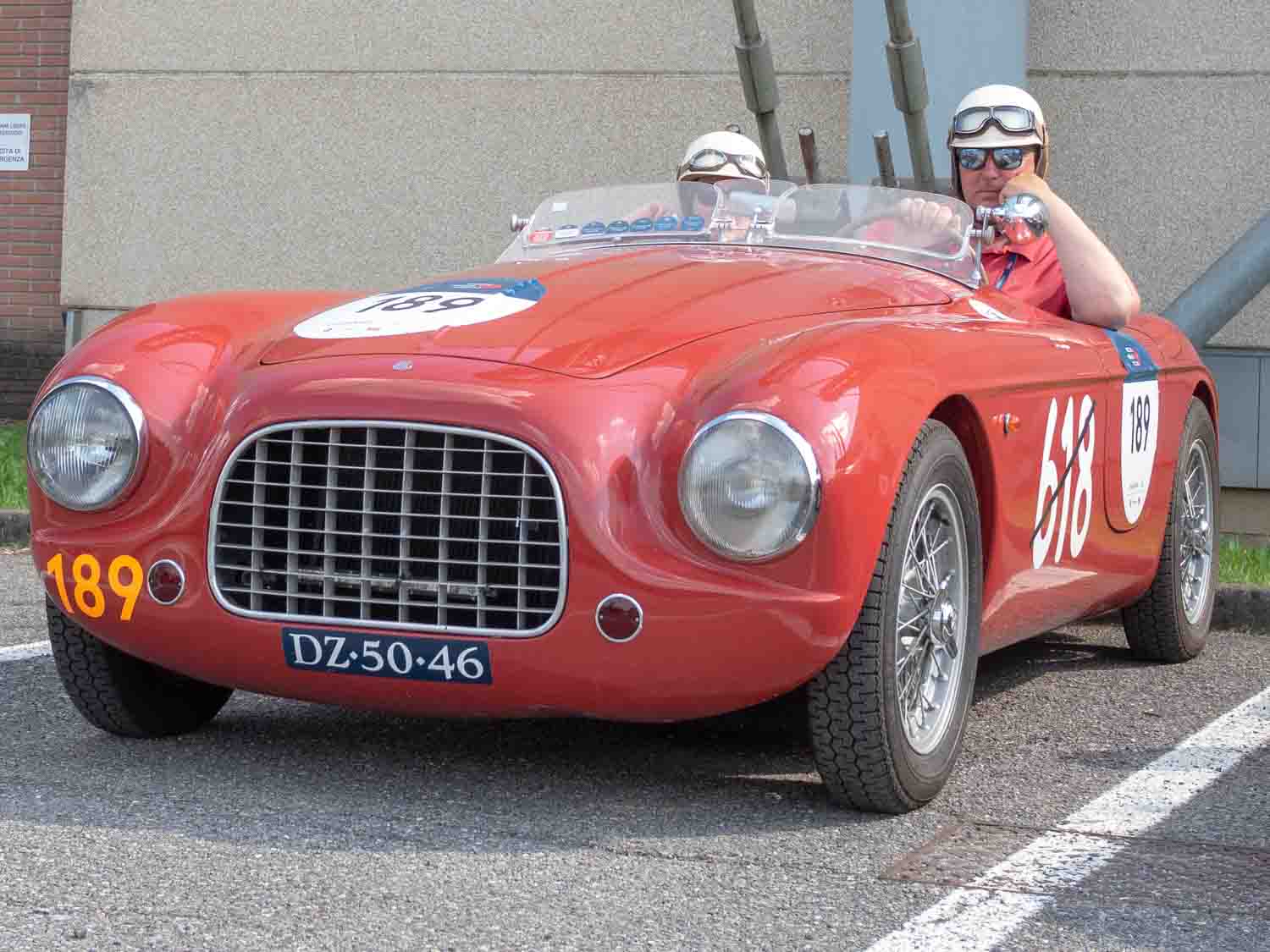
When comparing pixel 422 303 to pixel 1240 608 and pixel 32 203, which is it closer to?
pixel 1240 608

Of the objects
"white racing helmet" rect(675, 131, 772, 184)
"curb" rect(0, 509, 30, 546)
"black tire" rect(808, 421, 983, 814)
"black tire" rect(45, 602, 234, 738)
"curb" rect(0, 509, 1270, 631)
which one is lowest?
"curb" rect(0, 509, 30, 546)

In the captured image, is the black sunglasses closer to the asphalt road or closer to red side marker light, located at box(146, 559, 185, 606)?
the asphalt road

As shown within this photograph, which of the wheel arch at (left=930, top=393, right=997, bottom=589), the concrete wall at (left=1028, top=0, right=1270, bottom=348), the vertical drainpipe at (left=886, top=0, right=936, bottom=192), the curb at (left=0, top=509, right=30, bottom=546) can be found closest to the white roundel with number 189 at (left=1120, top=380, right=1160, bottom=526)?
the wheel arch at (left=930, top=393, right=997, bottom=589)

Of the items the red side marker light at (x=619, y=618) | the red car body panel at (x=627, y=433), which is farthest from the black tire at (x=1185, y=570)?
the red side marker light at (x=619, y=618)

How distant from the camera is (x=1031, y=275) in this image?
218 inches

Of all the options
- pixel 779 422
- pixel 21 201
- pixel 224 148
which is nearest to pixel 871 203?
pixel 779 422

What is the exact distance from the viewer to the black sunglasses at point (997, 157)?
18.9 ft

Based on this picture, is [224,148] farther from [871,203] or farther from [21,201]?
[871,203]

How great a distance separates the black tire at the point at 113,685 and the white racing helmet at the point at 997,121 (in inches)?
109

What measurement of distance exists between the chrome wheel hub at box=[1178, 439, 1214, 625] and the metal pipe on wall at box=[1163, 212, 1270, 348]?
2.23 meters

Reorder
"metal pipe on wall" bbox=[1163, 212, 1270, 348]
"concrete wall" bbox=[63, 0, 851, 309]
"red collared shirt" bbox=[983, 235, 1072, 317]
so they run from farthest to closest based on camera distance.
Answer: "concrete wall" bbox=[63, 0, 851, 309] < "metal pipe on wall" bbox=[1163, 212, 1270, 348] < "red collared shirt" bbox=[983, 235, 1072, 317]

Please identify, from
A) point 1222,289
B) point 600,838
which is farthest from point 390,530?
point 1222,289

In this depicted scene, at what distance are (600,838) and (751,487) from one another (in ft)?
2.26

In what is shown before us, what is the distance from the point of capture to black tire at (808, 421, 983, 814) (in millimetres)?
3732
